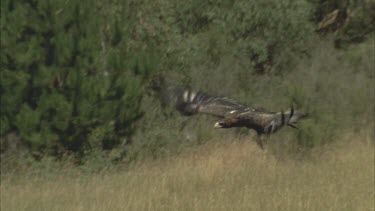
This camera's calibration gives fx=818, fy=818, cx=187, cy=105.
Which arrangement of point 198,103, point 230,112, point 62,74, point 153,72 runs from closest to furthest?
1. point 230,112
2. point 198,103
3. point 62,74
4. point 153,72

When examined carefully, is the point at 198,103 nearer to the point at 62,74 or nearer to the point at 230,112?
the point at 230,112

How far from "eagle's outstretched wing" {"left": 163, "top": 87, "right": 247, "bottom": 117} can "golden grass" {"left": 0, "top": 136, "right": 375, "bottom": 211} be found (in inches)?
80.4

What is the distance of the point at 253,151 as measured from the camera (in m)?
12.8

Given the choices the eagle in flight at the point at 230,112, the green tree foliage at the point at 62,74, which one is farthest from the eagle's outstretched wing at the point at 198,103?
the green tree foliage at the point at 62,74

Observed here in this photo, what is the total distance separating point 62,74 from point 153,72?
1477 mm

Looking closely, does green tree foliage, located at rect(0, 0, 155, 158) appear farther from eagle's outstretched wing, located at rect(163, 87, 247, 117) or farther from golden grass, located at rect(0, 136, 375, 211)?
eagle's outstretched wing, located at rect(163, 87, 247, 117)

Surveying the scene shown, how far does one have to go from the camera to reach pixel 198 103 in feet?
21.9

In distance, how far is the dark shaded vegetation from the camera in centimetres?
1252

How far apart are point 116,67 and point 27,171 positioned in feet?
6.91

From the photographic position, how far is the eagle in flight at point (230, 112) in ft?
21.4

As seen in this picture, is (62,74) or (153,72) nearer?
(62,74)

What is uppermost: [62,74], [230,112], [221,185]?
[230,112]

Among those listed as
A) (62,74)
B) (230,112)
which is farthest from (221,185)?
(230,112)

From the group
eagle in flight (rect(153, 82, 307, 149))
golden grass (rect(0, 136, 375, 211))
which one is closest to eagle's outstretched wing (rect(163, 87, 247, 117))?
eagle in flight (rect(153, 82, 307, 149))
